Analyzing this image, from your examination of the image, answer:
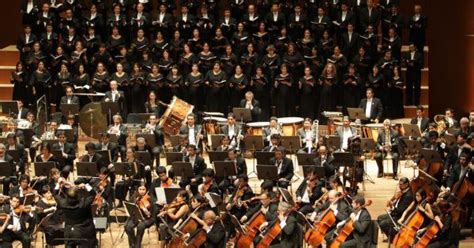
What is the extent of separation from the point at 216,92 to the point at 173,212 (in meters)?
6.18

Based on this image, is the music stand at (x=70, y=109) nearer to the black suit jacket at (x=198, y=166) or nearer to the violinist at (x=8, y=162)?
the violinist at (x=8, y=162)

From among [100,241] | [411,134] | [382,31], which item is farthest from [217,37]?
[100,241]

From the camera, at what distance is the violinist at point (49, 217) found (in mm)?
15789

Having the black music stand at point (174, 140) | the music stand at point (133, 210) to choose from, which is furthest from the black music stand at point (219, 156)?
the music stand at point (133, 210)

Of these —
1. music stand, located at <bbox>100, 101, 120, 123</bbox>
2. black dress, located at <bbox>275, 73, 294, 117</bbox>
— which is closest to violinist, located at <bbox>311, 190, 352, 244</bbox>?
music stand, located at <bbox>100, 101, 120, 123</bbox>

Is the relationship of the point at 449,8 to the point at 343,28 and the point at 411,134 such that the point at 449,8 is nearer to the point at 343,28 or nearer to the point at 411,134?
the point at 343,28

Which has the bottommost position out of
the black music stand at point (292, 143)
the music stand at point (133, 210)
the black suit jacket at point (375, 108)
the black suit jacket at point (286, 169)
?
the music stand at point (133, 210)

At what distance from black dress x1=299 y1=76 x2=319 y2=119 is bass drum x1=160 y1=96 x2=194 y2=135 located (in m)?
2.40

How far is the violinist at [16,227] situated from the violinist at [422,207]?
204 inches

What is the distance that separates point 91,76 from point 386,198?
720 centimetres

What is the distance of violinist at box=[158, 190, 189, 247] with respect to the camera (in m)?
16.0

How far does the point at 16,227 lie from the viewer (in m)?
15.8

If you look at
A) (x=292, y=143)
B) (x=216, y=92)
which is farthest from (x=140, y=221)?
(x=216, y=92)

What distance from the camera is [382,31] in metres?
23.2
